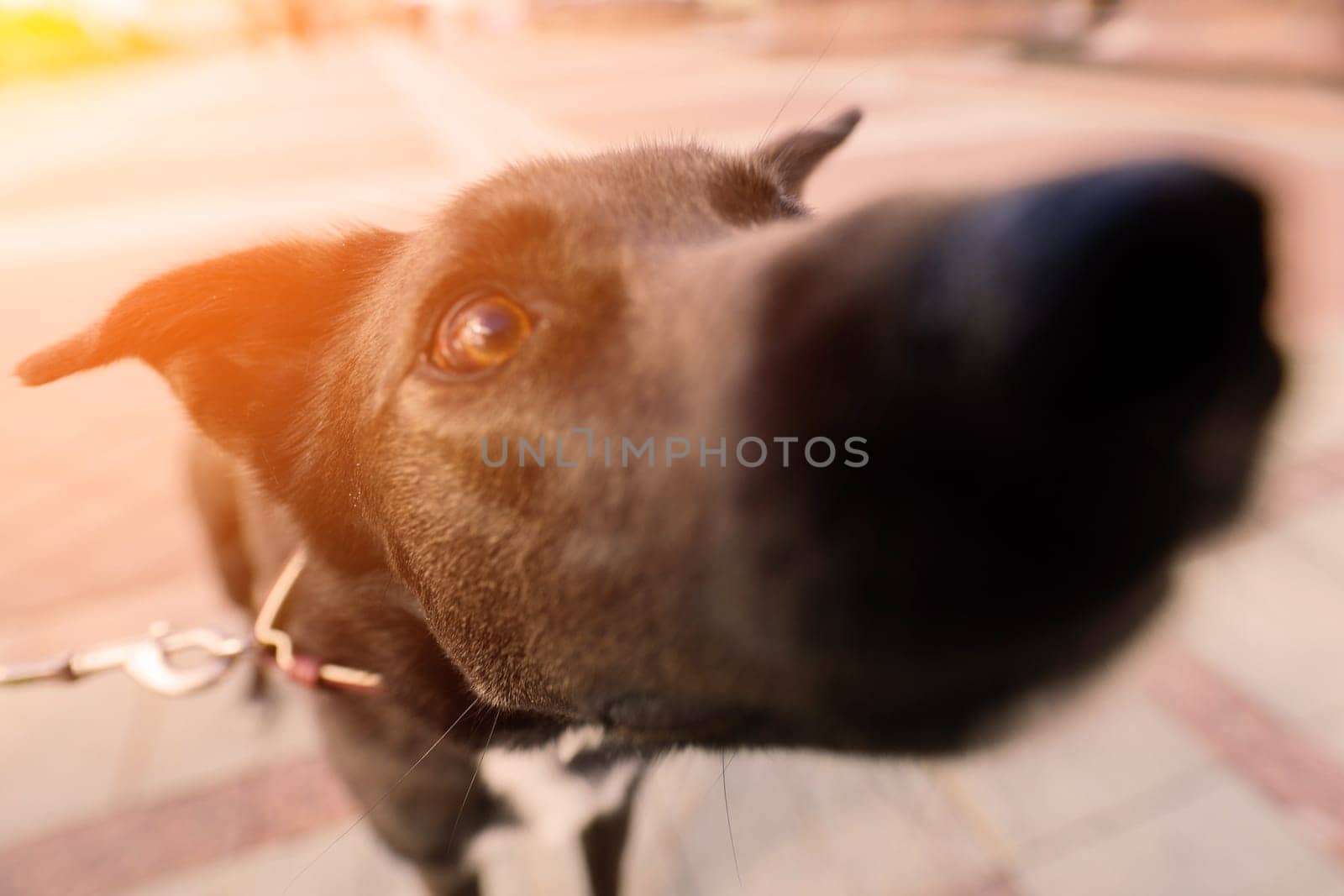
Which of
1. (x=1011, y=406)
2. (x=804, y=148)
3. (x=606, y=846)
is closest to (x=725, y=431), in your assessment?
(x=1011, y=406)

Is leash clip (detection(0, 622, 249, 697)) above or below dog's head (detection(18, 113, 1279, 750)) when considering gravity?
below

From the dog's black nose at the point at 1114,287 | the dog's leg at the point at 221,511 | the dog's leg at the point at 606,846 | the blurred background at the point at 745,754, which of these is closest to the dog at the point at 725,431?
the dog's black nose at the point at 1114,287

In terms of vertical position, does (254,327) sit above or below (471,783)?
above

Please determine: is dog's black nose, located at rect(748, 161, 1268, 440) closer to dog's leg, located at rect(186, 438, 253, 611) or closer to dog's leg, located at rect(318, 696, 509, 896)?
dog's leg, located at rect(318, 696, 509, 896)

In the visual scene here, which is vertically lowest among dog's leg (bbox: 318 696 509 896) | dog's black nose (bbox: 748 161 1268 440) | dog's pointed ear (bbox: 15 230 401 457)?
dog's leg (bbox: 318 696 509 896)

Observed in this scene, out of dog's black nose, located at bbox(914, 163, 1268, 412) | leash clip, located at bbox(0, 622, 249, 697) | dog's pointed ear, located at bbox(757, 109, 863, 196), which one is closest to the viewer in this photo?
dog's black nose, located at bbox(914, 163, 1268, 412)

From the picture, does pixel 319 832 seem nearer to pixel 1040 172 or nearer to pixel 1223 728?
pixel 1040 172

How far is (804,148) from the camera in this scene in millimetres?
2355

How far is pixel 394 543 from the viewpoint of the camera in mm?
1764

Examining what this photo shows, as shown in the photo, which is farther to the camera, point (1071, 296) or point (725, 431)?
point (725, 431)

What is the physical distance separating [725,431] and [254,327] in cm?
148

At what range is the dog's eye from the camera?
4.72 ft

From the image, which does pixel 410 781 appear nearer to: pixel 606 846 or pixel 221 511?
pixel 606 846

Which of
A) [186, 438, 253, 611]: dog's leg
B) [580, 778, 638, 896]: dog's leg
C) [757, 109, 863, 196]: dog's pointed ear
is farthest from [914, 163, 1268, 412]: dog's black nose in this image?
[186, 438, 253, 611]: dog's leg
